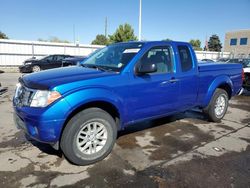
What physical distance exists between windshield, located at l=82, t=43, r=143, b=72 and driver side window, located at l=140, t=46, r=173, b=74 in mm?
250

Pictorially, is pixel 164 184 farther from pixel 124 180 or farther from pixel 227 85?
pixel 227 85

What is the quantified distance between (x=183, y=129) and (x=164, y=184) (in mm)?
2428

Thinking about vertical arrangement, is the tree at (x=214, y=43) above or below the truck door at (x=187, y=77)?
above

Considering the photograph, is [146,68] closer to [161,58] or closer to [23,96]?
[161,58]

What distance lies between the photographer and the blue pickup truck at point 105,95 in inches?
126

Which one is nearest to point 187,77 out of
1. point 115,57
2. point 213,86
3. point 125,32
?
point 213,86

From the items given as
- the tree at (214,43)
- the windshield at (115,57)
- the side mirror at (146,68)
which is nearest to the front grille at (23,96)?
the windshield at (115,57)

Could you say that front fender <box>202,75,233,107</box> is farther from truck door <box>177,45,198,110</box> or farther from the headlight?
the headlight

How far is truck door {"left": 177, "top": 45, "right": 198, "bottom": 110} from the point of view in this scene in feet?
15.6

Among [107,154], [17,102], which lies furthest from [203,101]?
[17,102]

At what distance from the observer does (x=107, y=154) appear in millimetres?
3861

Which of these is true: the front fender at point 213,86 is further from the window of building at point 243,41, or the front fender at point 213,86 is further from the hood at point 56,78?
the window of building at point 243,41

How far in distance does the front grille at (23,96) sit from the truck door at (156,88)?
1582mm

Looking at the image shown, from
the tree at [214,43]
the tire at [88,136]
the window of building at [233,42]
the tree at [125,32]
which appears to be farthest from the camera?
the tree at [214,43]
